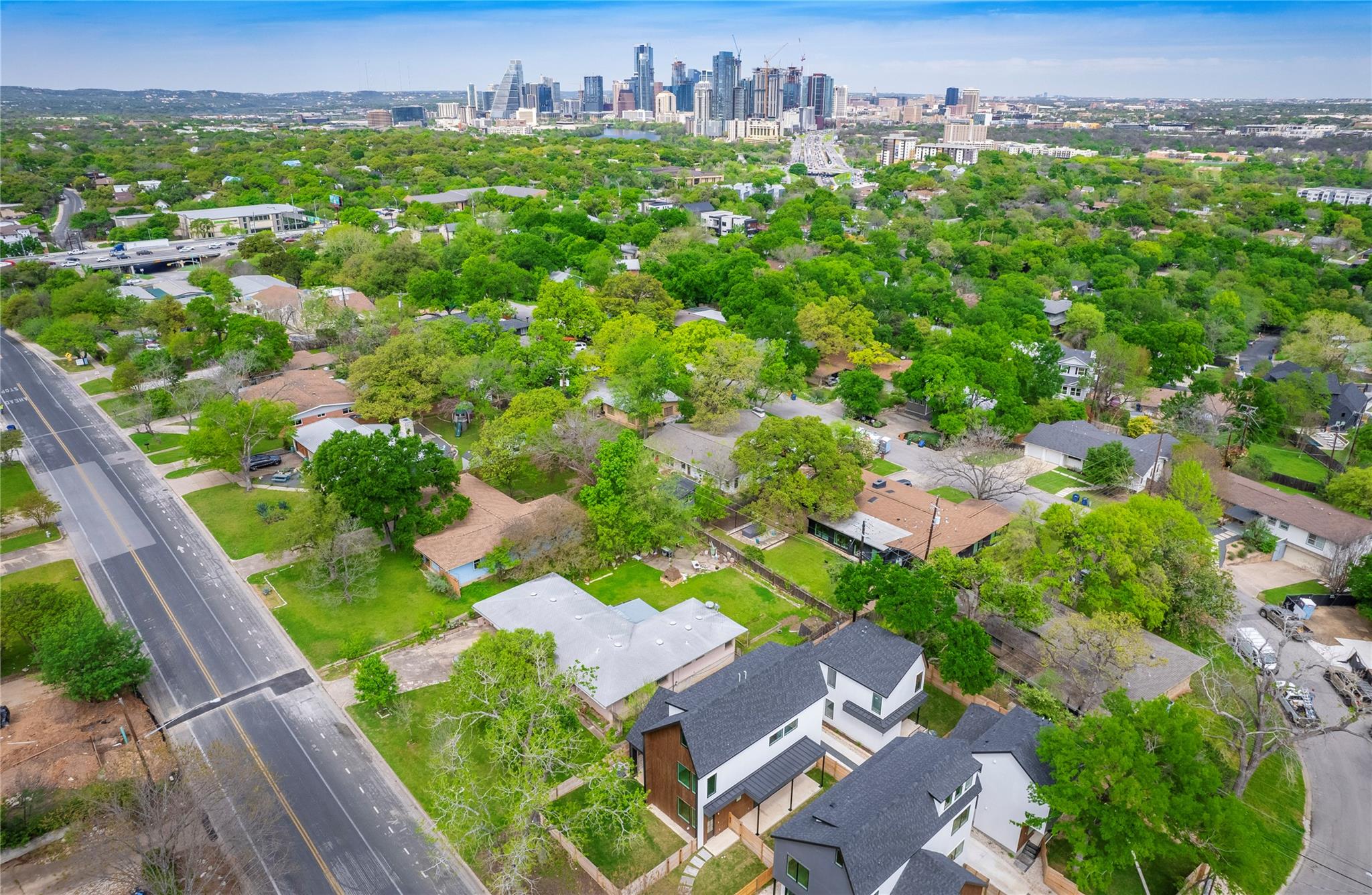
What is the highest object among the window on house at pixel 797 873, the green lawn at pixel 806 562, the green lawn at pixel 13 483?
the window on house at pixel 797 873

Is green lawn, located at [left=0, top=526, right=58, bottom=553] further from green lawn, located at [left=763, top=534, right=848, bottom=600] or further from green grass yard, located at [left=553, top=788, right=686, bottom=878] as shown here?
green lawn, located at [left=763, top=534, right=848, bottom=600]

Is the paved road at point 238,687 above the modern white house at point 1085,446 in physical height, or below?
below

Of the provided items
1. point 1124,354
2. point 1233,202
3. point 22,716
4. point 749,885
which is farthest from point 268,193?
point 1233,202

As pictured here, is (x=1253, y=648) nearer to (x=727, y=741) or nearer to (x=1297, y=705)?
(x=1297, y=705)

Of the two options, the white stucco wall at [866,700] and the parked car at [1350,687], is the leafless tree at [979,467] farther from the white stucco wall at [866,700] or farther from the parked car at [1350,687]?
the white stucco wall at [866,700]

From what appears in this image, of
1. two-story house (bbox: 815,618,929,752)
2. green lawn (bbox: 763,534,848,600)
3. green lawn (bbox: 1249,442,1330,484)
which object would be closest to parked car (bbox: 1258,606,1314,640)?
two-story house (bbox: 815,618,929,752)

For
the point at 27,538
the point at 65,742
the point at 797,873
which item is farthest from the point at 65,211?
the point at 797,873

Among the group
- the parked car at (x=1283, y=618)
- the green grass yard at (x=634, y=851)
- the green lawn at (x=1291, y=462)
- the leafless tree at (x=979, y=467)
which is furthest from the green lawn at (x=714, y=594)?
the green lawn at (x=1291, y=462)
